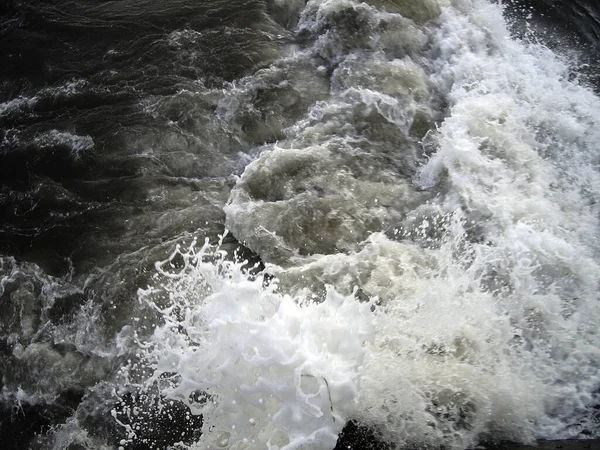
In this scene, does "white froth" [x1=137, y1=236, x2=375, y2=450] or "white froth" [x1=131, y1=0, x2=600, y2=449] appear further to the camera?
"white froth" [x1=131, y1=0, x2=600, y2=449]

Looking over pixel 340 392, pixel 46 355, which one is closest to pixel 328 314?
pixel 340 392

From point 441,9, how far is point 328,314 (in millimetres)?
4902

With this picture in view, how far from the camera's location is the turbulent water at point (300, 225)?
3.48m

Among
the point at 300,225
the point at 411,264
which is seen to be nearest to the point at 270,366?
the point at 411,264

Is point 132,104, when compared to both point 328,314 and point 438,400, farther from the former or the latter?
point 438,400

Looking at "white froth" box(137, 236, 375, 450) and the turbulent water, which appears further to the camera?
the turbulent water

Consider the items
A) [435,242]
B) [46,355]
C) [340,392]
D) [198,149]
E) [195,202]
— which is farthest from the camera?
[198,149]

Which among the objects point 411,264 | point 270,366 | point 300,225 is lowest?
point 300,225

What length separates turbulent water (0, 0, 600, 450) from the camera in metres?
3.48

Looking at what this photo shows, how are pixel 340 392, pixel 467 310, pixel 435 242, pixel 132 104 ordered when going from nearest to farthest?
pixel 340 392 → pixel 467 310 → pixel 435 242 → pixel 132 104

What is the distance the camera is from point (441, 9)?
683 cm

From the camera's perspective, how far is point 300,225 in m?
4.76

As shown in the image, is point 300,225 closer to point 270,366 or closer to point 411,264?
point 411,264

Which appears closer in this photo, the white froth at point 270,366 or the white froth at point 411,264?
the white froth at point 270,366
